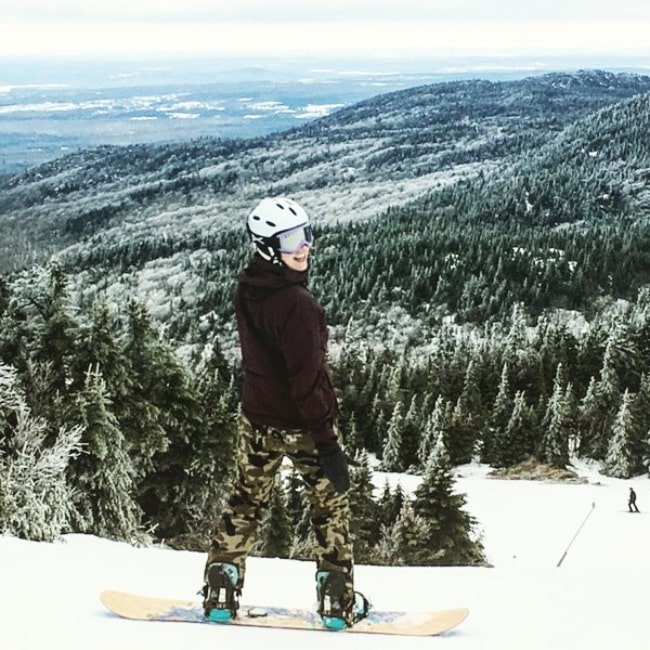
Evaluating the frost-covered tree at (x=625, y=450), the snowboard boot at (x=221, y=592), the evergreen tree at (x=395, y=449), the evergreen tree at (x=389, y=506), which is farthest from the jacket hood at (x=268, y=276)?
the evergreen tree at (x=395, y=449)

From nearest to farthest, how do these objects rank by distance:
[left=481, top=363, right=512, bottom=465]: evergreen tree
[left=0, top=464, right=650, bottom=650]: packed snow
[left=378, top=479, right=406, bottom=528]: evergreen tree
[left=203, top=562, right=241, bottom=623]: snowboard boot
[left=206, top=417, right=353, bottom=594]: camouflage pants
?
[left=0, top=464, right=650, bottom=650]: packed snow, [left=206, top=417, right=353, bottom=594]: camouflage pants, [left=203, top=562, right=241, bottom=623]: snowboard boot, [left=378, top=479, right=406, bottom=528]: evergreen tree, [left=481, top=363, right=512, bottom=465]: evergreen tree

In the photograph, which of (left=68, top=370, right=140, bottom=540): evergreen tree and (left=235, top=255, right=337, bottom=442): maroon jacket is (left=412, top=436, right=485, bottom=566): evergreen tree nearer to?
(left=68, top=370, right=140, bottom=540): evergreen tree

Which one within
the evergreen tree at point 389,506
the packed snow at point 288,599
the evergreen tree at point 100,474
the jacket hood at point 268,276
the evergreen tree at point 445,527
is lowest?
the evergreen tree at point 389,506

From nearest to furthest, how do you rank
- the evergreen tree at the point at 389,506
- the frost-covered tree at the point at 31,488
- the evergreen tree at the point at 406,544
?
the frost-covered tree at the point at 31,488 < the evergreen tree at the point at 406,544 < the evergreen tree at the point at 389,506

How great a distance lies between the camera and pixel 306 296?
16.3ft

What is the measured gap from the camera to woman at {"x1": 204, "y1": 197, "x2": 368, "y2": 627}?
4.95 m

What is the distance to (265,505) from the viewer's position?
5777 millimetres

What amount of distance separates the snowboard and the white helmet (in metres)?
2.74

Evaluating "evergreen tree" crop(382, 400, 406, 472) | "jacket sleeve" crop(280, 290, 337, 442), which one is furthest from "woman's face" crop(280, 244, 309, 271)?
"evergreen tree" crop(382, 400, 406, 472)

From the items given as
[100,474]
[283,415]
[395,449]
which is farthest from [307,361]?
[395,449]

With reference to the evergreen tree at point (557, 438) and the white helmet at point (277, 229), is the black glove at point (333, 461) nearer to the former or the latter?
the white helmet at point (277, 229)

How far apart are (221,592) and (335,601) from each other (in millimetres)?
861

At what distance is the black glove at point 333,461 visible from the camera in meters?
5.06

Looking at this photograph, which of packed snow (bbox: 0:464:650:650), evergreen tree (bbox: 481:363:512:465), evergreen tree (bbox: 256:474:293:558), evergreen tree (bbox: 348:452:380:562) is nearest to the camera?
packed snow (bbox: 0:464:650:650)
